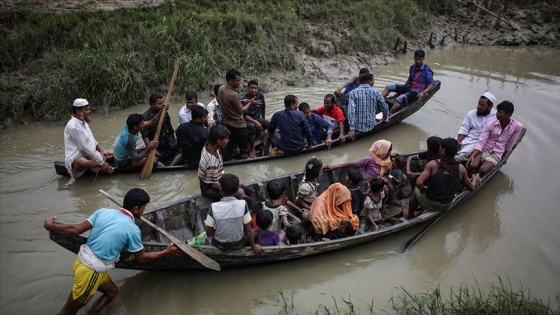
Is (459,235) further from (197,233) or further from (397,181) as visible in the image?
(197,233)

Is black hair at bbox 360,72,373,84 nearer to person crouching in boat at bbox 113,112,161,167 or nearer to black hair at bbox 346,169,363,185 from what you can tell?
black hair at bbox 346,169,363,185

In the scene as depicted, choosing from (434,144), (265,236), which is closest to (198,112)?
(265,236)

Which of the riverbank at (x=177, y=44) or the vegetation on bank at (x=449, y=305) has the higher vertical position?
the riverbank at (x=177, y=44)

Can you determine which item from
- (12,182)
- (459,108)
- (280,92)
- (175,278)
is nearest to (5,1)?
(12,182)

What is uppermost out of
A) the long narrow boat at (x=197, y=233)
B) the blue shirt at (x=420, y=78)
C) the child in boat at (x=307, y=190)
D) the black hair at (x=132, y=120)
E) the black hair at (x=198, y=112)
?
the blue shirt at (x=420, y=78)

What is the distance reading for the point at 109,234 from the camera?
3.76m

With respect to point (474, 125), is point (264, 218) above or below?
below

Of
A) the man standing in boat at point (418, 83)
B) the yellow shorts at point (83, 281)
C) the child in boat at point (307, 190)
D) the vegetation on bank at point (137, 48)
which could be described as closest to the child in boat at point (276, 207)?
the child in boat at point (307, 190)

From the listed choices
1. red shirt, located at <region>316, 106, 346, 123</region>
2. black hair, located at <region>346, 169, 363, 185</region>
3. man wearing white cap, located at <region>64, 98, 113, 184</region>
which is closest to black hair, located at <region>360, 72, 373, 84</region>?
red shirt, located at <region>316, 106, 346, 123</region>

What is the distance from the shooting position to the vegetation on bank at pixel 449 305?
411 centimetres

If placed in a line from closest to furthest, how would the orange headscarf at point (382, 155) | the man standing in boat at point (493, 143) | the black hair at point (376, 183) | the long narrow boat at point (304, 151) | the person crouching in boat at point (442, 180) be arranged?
the person crouching in boat at point (442, 180) → the black hair at point (376, 183) → the orange headscarf at point (382, 155) → the man standing in boat at point (493, 143) → the long narrow boat at point (304, 151)

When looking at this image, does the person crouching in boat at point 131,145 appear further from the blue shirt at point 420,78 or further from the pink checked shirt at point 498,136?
the blue shirt at point 420,78

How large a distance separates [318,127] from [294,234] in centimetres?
310

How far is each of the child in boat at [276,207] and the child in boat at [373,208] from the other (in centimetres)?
109
